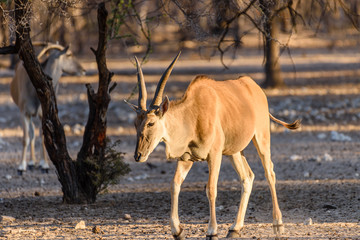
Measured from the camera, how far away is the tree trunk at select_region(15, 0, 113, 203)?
27.0 ft

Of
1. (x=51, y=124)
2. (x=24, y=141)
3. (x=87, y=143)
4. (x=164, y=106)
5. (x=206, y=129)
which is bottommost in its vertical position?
(x=24, y=141)

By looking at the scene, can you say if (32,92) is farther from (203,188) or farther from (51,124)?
(203,188)

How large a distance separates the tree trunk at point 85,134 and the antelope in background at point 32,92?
2.86 meters

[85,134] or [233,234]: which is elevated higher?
[85,134]

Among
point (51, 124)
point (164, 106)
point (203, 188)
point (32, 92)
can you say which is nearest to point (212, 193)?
point (164, 106)

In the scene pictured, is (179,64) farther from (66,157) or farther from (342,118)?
(66,157)

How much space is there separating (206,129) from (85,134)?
2.47 metres

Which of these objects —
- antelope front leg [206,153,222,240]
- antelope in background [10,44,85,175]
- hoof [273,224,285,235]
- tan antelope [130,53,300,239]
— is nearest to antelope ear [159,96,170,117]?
tan antelope [130,53,300,239]

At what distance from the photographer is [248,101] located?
7266mm

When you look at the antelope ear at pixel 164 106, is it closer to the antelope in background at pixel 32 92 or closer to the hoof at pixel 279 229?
the hoof at pixel 279 229

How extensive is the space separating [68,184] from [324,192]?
333cm

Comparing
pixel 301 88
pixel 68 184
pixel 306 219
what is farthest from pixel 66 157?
pixel 301 88

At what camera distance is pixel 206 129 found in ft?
21.4

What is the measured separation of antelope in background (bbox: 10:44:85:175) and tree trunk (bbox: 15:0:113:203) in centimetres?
286
